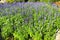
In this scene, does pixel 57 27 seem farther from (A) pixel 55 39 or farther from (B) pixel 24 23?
(B) pixel 24 23

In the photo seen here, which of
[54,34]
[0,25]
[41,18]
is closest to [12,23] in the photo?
[0,25]

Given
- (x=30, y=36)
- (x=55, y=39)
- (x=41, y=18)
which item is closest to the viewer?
(x=55, y=39)

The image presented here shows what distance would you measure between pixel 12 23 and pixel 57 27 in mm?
1137

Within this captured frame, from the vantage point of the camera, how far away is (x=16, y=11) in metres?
5.79

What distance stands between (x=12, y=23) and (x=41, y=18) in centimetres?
75

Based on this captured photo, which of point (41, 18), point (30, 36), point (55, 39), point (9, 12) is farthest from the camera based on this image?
point (9, 12)

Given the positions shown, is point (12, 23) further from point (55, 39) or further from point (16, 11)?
point (55, 39)

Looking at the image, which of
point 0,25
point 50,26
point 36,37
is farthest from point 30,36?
point 0,25

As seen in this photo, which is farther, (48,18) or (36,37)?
(48,18)

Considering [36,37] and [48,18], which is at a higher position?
[48,18]

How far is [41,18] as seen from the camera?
5172mm

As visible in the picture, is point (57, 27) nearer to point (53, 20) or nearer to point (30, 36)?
point (53, 20)

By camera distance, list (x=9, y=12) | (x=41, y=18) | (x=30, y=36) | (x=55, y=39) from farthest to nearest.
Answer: (x=9, y=12) → (x=41, y=18) → (x=30, y=36) → (x=55, y=39)

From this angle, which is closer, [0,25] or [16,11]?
[0,25]
